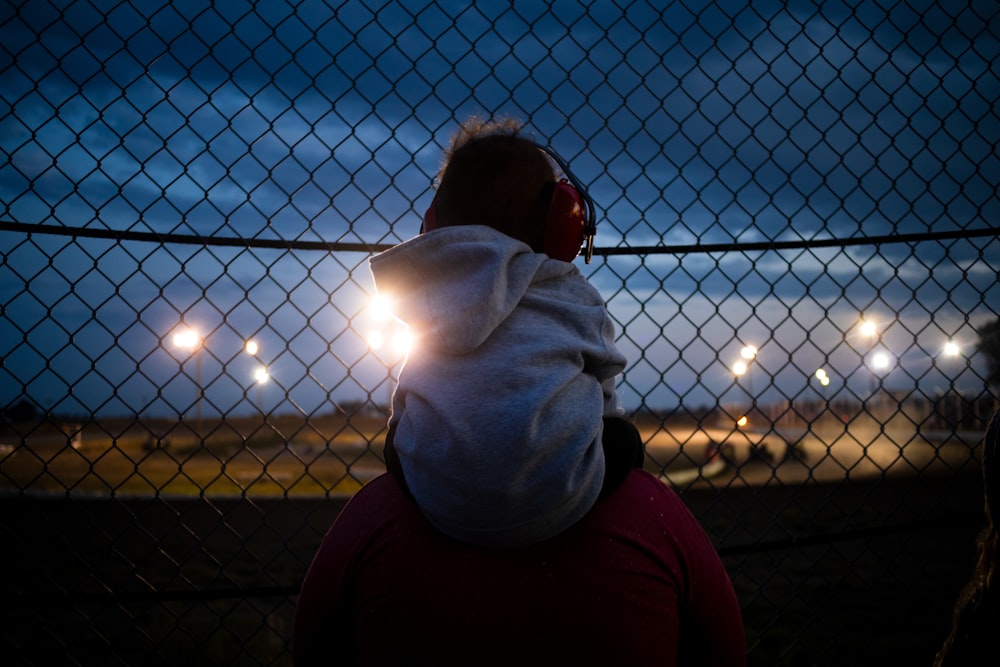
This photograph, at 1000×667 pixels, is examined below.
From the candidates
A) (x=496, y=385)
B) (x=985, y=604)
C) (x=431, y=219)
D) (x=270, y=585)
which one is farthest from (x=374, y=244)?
(x=270, y=585)

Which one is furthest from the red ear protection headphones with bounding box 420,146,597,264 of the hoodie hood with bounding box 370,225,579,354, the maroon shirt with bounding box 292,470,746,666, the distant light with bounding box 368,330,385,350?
the distant light with bounding box 368,330,385,350

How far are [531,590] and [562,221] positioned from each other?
719 mm

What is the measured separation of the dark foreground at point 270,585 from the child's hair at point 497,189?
0.91m

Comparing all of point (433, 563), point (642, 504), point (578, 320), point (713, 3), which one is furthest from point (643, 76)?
point (433, 563)

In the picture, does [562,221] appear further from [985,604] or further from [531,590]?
[985,604]

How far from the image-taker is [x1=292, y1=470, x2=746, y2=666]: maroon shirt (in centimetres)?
99

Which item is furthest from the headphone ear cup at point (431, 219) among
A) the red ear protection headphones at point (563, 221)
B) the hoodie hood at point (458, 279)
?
the hoodie hood at point (458, 279)

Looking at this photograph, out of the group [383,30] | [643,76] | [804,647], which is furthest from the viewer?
[804,647]

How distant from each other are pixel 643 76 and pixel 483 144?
161 cm

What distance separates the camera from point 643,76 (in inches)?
99.2

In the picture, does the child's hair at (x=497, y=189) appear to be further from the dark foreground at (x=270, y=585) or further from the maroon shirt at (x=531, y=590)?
the dark foreground at (x=270, y=585)

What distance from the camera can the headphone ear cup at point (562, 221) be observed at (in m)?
1.26

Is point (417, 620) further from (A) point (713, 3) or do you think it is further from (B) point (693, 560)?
(A) point (713, 3)

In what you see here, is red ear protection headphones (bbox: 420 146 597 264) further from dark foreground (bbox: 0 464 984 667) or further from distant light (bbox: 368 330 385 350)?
distant light (bbox: 368 330 385 350)
